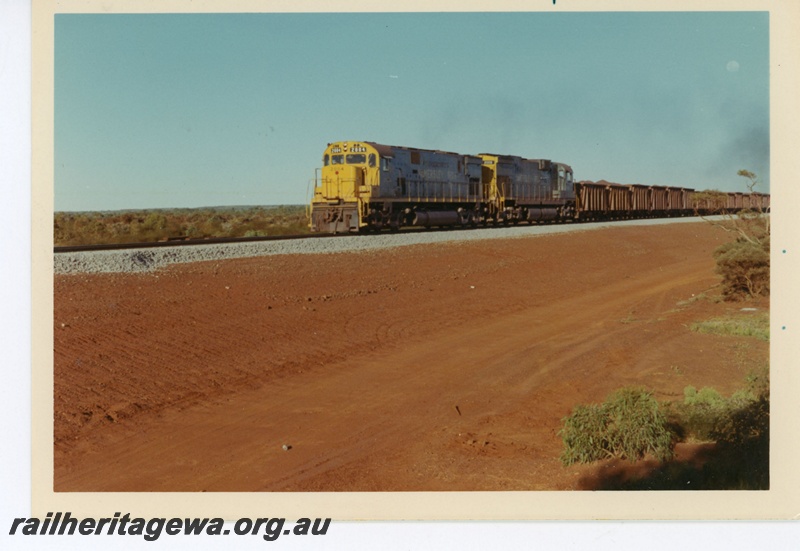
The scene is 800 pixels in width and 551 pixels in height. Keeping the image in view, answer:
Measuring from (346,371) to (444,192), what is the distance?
1830cm

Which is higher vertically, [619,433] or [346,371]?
[346,371]

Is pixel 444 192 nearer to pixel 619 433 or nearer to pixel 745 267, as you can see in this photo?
pixel 745 267

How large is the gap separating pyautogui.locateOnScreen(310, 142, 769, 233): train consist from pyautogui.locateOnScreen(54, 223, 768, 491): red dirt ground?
813 cm

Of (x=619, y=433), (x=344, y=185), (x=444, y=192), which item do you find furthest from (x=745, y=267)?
(x=444, y=192)

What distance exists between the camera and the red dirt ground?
7113 mm

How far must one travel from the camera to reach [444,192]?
2733 centimetres

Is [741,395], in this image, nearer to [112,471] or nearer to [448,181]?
[112,471]

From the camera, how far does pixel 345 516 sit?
22.3 ft

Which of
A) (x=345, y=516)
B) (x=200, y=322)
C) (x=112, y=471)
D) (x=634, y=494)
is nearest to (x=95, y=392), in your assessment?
(x=112, y=471)

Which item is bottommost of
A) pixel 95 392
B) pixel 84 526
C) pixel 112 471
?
pixel 84 526

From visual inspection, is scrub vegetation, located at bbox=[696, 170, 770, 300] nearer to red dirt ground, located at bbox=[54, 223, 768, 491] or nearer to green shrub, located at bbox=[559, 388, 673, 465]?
red dirt ground, located at bbox=[54, 223, 768, 491]

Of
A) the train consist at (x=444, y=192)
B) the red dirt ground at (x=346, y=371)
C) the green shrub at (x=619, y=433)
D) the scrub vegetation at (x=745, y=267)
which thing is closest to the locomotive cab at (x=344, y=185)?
the train consist at (x=444, y=192)

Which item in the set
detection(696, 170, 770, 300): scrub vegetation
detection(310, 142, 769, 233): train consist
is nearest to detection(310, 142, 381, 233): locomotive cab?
detection(310, 142, 769, 233): train consist
